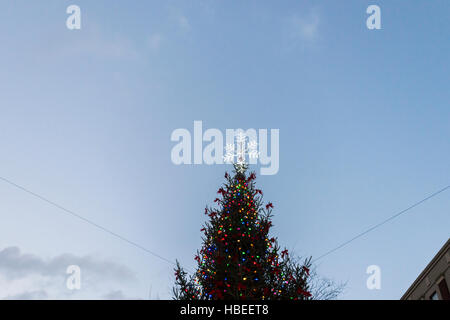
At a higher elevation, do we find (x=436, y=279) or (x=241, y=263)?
(x=241, y=263)

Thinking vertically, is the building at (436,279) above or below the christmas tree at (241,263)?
below

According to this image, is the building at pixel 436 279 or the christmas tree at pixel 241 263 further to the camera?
the building at pixel 436 279

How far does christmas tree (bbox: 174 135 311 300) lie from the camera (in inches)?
351

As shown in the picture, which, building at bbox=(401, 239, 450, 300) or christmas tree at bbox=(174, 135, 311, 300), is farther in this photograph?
building at bbox=(401, 239, 450, 300)

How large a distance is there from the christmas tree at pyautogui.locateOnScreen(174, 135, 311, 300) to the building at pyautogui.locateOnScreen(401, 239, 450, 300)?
14217mm

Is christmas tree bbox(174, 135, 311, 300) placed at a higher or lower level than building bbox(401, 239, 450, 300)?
higher

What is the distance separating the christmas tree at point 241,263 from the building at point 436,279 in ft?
46.6

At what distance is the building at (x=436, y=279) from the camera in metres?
18.3

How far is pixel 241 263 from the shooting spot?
29.8 feet

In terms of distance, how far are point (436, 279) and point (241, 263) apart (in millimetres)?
17325
